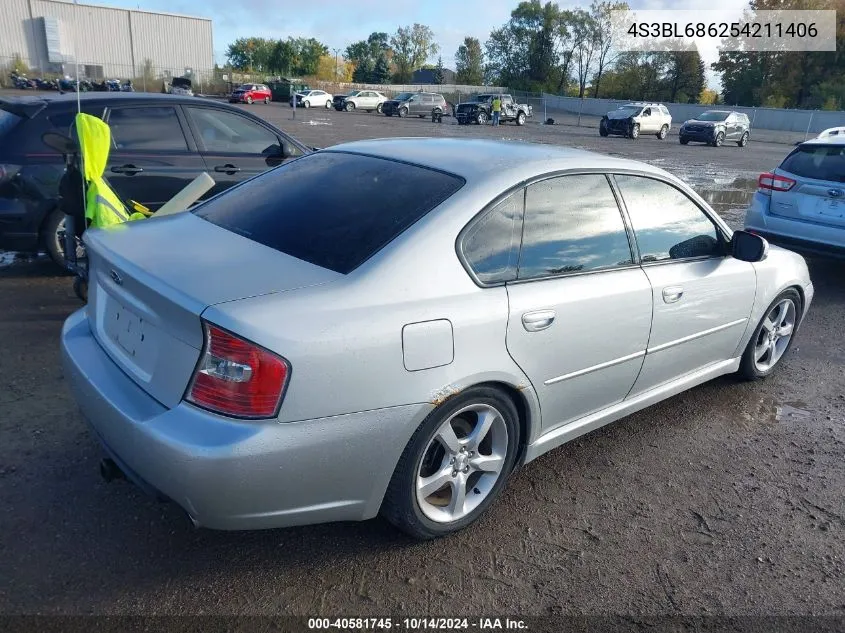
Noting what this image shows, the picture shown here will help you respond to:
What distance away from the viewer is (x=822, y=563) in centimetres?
277

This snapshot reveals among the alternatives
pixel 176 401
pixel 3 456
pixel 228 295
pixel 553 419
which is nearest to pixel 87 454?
pixel 3 456

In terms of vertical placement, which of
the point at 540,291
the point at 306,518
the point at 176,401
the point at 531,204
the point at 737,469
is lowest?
the point at 737,469

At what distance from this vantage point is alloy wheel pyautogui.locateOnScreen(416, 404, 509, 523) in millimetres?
2658

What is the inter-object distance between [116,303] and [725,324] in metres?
3.27

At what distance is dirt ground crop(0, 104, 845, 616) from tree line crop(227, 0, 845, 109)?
61.3 metres

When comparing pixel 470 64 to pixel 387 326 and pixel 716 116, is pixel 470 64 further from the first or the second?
pixel 387 326

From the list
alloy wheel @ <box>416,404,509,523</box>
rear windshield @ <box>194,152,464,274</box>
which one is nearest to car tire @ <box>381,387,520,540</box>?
alloy wheel @ <box>416,404,509,523</box>

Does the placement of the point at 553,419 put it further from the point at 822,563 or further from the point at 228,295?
the point at 228,295

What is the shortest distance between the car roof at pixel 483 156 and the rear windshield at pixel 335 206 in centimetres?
9

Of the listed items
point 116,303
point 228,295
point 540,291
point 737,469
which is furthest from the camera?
point 737,469

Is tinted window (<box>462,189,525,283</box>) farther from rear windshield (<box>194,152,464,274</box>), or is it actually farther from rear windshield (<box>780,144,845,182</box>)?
rear windshield (<box>780,144,845,182</box>)

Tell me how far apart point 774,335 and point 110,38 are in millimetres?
75529

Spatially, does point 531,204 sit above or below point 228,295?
above

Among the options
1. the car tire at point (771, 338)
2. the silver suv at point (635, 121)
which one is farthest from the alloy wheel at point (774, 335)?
the silver suv at point (635, 121)
